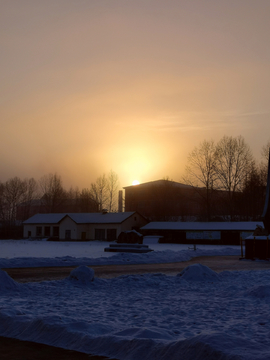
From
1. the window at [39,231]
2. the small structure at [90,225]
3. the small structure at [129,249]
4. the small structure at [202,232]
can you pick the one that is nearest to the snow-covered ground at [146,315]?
the small structure at [129,249]

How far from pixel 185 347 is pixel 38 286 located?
8.11 meters

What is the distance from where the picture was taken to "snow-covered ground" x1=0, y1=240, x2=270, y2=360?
5.99 metres

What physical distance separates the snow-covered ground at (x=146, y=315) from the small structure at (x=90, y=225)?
160ft

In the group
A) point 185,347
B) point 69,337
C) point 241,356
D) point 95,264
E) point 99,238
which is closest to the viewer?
point 241,356

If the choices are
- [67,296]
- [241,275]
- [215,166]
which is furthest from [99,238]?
[67,296]

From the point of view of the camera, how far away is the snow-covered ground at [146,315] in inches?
236

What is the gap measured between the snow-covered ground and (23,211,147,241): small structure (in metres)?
48.8

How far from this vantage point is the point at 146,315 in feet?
29.1

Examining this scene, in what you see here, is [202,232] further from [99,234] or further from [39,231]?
[39,231]

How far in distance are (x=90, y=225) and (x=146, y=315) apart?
58766 millimetres

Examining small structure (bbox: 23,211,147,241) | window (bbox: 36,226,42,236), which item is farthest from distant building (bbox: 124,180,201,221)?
window (bbox: 36,226,42,236)

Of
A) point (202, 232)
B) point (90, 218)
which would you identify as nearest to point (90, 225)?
point (90, 218)

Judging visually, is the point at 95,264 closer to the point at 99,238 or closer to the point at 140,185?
the point at 99,238

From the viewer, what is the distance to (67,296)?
445 inches
